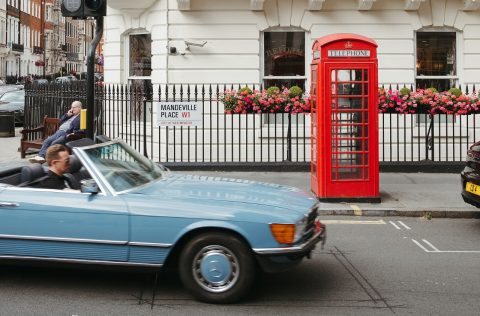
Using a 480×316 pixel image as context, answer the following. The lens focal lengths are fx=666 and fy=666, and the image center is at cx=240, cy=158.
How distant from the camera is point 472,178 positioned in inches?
337

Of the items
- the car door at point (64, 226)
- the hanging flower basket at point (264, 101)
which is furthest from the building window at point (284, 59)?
the car door at point (64, 226)

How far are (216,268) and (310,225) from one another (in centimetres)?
94

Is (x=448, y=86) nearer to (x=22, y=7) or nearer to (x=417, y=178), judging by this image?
(x=417, y=178)

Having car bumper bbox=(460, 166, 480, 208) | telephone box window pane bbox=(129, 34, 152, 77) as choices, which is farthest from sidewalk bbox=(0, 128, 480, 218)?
telephone box window pane bbox=(129, 34, 152, 77)

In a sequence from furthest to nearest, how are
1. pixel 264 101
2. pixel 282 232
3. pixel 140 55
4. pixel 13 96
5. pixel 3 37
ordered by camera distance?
pixel 3 37 → pixel 13 96 → pixel 140 55 → pixel 264 101 → pixel 282 232

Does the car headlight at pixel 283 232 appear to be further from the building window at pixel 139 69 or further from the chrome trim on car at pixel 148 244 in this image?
the building window at pixel 139 69

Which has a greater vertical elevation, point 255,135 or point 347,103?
point 347,103

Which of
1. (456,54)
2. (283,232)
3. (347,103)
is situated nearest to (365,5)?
(456,54)

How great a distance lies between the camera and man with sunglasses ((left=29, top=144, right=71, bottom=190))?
20.1 feet

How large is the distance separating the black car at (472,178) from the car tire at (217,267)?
4.20 metres

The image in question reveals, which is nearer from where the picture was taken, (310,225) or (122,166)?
(310,225)

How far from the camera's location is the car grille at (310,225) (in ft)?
18.5

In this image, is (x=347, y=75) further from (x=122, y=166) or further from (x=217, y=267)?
(x=217, y=267)

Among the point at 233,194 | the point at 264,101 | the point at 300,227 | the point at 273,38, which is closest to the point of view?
the point at 300,227
